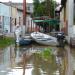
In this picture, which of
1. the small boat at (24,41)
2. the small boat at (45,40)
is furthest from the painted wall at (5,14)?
the small boat at (24,41)

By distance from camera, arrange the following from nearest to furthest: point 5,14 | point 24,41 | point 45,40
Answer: point 24,41 < point 45,40 < point 5,14

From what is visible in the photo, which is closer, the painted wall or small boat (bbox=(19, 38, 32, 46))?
small boat (bbox=(19, 38, 32, 46))

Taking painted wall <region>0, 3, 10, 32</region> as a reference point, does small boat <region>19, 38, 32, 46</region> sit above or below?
below

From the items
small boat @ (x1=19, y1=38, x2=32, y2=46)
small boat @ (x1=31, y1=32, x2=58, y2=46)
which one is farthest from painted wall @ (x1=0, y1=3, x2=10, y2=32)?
small boat @ (x1=19, y1=38, x2=32, y2=46)

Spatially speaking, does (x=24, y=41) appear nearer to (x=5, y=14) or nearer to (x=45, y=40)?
(x=45, y=40)

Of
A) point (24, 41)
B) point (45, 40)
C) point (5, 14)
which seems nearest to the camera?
point (24, 41)

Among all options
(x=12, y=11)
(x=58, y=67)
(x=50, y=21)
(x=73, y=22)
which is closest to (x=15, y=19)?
(x=12, y=11)

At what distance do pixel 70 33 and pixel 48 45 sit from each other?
83.7 inches

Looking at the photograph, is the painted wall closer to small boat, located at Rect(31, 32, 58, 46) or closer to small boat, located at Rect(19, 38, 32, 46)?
small boat, located at Rect(31, 32, 58, 46)

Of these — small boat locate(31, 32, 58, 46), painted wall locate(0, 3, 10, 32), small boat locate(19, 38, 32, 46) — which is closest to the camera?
small boat locate(19, 38, 32, 46)

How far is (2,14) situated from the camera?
162ft

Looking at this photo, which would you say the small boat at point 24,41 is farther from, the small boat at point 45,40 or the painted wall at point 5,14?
the painted wall at point 5,14

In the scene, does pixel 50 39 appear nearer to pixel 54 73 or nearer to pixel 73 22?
pixel 73 22

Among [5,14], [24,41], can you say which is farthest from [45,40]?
[5,14]
